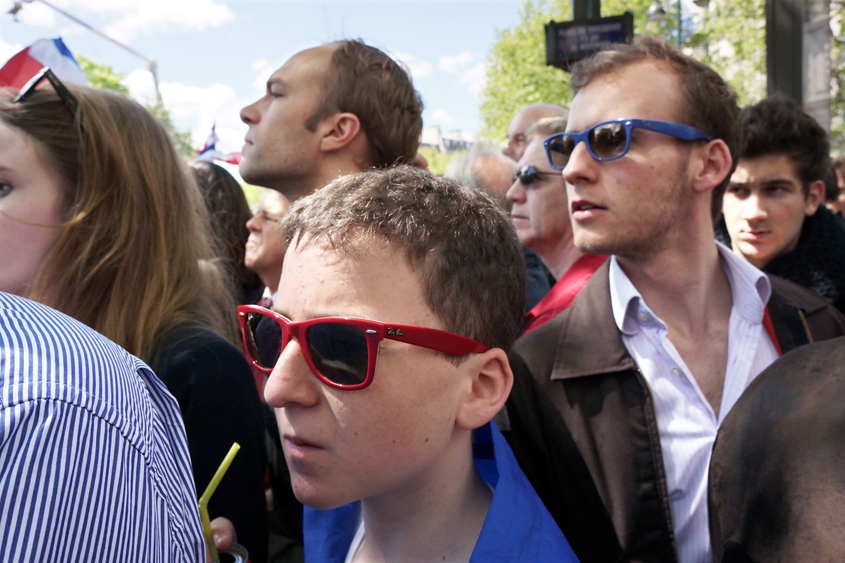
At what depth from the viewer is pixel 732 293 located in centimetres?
223

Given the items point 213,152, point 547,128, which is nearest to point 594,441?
point 547,128

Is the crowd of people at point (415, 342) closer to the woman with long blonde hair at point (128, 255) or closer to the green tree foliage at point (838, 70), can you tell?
the woman with long blonde hair at point (128, 255)

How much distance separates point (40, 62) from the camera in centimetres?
259

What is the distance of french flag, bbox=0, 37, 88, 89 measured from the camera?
248 centimetres

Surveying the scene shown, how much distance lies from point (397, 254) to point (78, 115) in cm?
140

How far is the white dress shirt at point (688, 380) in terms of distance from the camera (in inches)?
71.2

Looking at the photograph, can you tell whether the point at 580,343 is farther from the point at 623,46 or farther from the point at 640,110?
the point at 623,46

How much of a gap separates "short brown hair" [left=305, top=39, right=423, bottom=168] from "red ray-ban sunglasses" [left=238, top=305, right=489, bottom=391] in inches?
61.6

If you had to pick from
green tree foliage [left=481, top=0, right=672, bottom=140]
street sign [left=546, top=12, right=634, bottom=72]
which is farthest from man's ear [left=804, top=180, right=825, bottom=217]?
green tree foliage [left=481, top=0, right=672, bottom=140]

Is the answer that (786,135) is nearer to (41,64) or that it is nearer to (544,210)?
(544,210)

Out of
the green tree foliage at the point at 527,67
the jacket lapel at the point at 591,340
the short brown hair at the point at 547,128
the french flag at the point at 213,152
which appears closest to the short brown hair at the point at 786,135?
the short brown hair at the point at 547,128

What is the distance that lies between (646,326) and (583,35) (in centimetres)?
544

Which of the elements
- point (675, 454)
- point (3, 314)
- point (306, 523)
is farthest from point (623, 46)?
point (3, 314)

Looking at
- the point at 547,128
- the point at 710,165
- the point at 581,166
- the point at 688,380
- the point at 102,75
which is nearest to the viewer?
the point at 688,380
